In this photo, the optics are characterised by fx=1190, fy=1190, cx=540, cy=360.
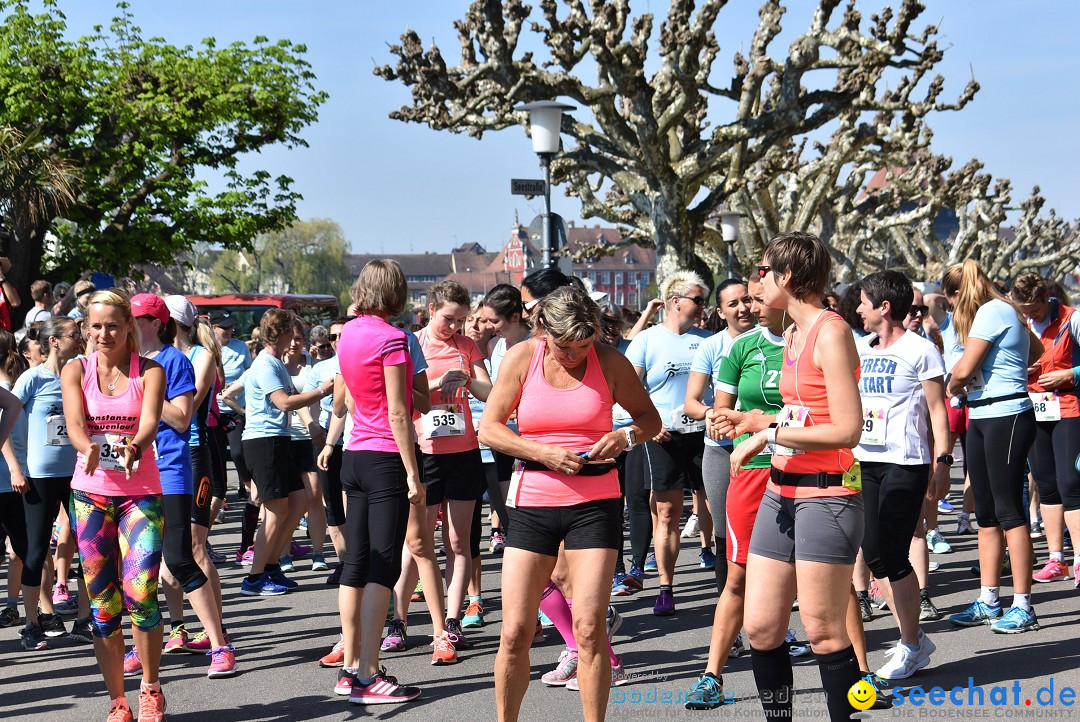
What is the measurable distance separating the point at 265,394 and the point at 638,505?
2.67 m

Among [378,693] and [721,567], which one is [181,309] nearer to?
[378,693]

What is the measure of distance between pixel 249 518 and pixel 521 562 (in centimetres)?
557

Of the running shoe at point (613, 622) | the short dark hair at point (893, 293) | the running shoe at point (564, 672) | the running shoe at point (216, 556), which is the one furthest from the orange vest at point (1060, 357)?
the running shoe at point (216, 556)

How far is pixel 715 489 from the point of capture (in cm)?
626

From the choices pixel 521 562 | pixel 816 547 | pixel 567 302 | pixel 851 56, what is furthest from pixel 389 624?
pixel 851 56

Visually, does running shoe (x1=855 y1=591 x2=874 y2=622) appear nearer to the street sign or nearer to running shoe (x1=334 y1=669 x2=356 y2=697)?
running shoe (x1=334 y1=669 x2=356 y2=697)

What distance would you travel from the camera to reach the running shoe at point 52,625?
7.02 metres

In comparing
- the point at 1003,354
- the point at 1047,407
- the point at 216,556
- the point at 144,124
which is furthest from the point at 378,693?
the point at 144,124

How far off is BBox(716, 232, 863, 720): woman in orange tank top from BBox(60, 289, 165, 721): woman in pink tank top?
248 centimetres

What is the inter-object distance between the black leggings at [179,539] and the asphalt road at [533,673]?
0.58 metres

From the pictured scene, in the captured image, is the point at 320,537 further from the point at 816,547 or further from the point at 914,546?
the point at 816,547

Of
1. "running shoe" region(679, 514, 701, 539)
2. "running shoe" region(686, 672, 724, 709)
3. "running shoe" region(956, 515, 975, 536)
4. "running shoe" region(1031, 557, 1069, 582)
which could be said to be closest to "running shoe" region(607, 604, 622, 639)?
"running shoe" region(686, 672, 724, 709)

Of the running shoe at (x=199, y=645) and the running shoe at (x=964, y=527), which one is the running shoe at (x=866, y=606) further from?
the running shoe at (x=199, y=645)

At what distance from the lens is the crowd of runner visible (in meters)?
4.24
